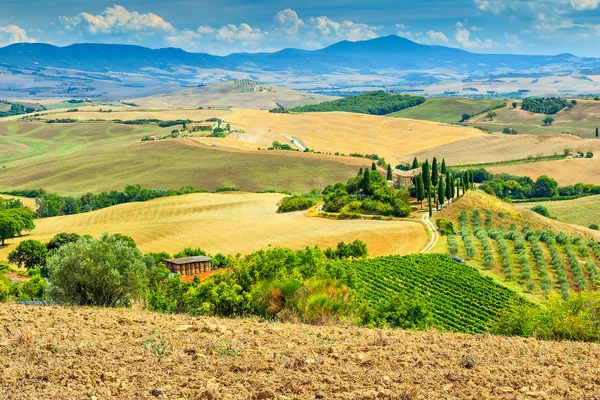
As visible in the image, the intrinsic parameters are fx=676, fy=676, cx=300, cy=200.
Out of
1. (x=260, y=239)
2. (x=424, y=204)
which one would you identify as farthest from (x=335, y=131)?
(x=260, y=239)

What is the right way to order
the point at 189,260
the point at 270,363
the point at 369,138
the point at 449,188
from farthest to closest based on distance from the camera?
1. the point at 369,138
2. the point at 449,188
3. the point at 189,260
4. the point at 270,363

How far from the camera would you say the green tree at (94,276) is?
1032 inches

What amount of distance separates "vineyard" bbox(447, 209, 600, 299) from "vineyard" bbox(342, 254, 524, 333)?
3.59 metres

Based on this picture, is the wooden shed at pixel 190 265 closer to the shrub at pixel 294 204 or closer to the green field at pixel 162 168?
the shrub at pixel 294 204

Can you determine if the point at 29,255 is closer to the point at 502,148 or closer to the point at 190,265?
the point at 190,265

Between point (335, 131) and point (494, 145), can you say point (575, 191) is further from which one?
point (335, 131)

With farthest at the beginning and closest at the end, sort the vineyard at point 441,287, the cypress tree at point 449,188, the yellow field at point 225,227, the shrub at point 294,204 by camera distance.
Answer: the shrub at point 294,204 < the cypress tree at point 449,188 < the yellow field at point 225,227 < the vineyard at point 441,287

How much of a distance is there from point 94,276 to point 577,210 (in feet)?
301

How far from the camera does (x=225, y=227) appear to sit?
8025cm

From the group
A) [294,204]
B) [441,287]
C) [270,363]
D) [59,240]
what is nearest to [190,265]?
[59,240]

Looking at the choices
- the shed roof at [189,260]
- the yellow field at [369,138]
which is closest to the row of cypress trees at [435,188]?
the shed roof at [189,260]

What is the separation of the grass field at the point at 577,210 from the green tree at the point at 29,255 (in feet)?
223

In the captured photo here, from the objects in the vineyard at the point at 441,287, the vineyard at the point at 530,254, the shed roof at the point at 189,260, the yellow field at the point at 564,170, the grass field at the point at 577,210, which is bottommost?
the grass field at the point at 577,210

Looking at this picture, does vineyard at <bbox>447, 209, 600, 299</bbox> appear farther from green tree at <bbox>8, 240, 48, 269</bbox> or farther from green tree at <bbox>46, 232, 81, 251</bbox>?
green tree at <bbox>8, 240, 48, 269</bbox>
